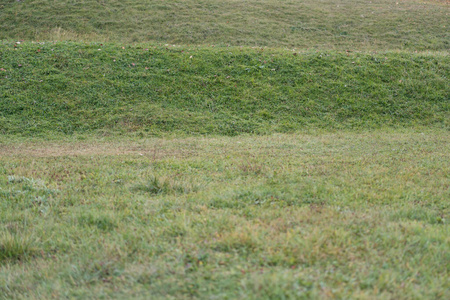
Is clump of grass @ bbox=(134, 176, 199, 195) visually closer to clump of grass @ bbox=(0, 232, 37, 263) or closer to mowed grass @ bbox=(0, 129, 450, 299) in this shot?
mowed grass @ bbox=(0, 129, 450, 299)

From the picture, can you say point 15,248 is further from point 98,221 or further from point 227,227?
point 227,227

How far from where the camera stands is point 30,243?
3494 millimetres

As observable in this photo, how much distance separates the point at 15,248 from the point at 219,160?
388cm

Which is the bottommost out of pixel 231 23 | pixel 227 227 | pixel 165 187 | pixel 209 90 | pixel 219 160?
pixel 219 160

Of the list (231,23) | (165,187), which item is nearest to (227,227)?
(165,187)

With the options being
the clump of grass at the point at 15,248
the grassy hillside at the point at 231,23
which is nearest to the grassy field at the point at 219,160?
the clump of grass at the point at 15,248

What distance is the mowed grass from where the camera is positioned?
8.66 ft

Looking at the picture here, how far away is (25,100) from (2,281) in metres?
9.43

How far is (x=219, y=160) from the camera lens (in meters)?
6.77

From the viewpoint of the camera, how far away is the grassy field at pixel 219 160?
9.32 feet

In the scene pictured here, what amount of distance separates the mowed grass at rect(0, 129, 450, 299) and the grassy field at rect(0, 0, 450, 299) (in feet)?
0.07

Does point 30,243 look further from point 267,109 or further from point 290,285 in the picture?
point 267,109

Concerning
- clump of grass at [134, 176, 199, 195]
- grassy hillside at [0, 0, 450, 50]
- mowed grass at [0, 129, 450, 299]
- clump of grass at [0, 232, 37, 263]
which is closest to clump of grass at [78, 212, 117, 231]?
mowed grass at [0, 129, 450, 299]

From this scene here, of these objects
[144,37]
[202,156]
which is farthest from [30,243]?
[144,37]
